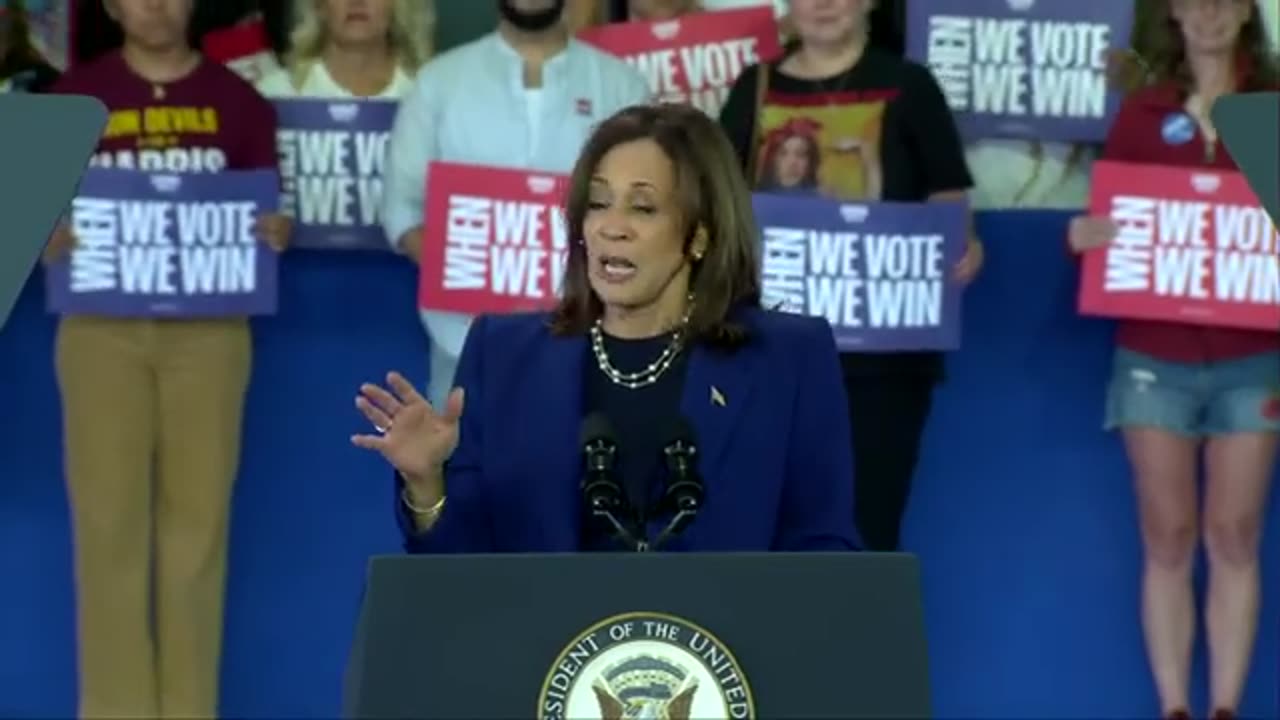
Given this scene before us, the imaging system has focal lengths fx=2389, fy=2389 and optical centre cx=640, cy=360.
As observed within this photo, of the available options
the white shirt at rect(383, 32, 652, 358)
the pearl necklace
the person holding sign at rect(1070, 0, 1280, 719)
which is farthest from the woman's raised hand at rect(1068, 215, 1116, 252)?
the pearl necklace

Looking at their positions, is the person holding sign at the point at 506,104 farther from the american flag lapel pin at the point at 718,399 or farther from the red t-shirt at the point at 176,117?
the american flag lapel pin at the point at 718,399

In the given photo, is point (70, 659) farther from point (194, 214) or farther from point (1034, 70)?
point (1034, 70)

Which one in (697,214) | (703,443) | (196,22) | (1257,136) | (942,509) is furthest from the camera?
(942,509)

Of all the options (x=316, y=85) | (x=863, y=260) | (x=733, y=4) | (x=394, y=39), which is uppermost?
(x=733, y=4)

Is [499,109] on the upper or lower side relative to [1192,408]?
upper

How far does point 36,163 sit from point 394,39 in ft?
12.9

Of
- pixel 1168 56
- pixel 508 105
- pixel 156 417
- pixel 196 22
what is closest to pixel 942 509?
pixel 1168 56

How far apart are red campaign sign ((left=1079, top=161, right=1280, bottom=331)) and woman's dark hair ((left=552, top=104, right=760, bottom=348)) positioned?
2.97m

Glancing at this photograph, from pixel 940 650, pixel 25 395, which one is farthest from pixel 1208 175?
pixel 25 395

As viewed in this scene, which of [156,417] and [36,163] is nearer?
[36,163]

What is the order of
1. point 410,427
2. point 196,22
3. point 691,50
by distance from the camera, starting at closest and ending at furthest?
point 410,427, point 691,50, point 196,22

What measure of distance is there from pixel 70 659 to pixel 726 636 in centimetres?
440

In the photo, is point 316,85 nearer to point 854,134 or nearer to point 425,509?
point 854,134

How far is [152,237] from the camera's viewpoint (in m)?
5.87
